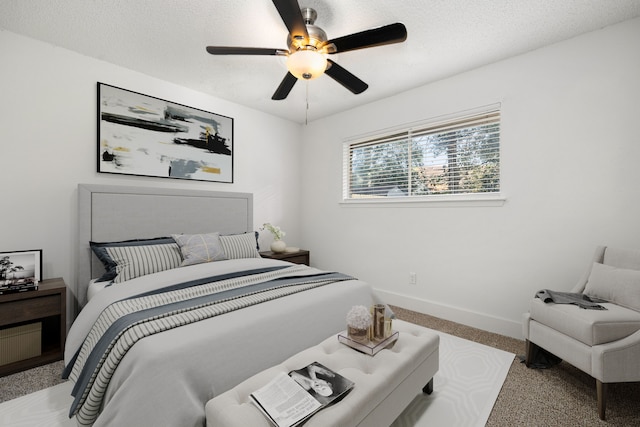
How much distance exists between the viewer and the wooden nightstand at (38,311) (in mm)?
2047

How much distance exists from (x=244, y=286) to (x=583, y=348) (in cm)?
216

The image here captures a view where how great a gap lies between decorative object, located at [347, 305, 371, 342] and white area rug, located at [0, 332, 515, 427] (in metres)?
0.56

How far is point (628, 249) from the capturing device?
204 cm

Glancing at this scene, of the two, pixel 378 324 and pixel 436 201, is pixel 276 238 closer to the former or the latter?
pixel 436 201

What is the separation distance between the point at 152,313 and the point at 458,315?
285cm

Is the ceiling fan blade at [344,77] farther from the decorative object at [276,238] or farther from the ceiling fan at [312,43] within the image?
the decorative object at [276,238]

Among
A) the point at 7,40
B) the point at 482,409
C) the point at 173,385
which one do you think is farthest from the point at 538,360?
the point at 7,40

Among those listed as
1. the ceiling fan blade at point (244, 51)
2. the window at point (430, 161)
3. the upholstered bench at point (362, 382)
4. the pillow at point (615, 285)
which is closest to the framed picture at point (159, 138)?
the ceiling fan blade at point (244, 51)

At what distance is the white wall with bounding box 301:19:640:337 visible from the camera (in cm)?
224

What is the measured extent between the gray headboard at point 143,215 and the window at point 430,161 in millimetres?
1646

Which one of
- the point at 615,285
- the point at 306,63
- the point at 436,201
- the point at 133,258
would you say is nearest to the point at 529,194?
the point at 436,201

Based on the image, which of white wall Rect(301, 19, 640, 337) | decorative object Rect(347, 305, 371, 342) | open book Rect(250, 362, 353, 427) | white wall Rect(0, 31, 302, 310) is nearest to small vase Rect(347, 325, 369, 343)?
decorative object Rect(347, 305, 371, 342)

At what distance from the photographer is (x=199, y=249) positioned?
273 centimetres

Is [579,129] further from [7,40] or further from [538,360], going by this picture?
[7,40]
